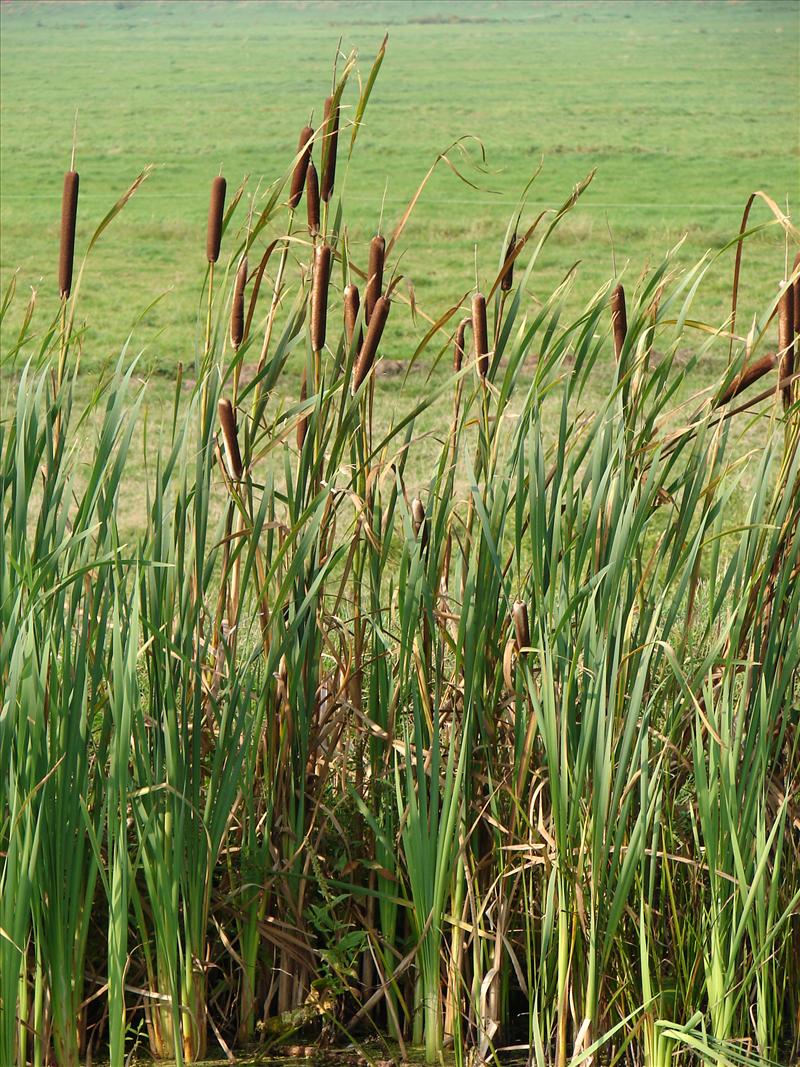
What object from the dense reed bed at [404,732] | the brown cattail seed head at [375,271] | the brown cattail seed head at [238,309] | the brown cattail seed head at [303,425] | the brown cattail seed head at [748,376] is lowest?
the dense reed bed at [404,732]

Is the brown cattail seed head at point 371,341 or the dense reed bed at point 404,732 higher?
the brown cattail seed head at point 371,341

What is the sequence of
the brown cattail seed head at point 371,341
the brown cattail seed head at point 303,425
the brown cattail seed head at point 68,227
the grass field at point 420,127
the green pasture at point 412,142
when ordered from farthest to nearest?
the grass field at point 420,127 < the green pasture at point 412,142 < the brown cattail seed head at point 303,425 < the brown cattail seed head at point 68,227 < the brown cattail seed head at point 371,341

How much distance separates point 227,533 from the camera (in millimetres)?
1418

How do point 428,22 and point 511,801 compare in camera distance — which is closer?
point 511,801

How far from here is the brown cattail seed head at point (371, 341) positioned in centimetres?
125

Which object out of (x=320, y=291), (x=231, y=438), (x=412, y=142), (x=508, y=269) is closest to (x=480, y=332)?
(x=508, y=269)

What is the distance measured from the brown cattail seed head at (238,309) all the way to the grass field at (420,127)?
Result: 0.08 m

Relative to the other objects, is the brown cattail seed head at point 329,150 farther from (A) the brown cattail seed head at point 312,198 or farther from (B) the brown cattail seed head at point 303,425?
(B) the brown cattail seed head at point 303,425

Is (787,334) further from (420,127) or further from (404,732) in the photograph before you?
(420,127)

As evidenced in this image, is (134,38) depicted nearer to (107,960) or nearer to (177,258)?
(177,258)

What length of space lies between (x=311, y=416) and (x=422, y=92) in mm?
27432

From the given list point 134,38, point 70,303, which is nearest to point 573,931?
point 70,303

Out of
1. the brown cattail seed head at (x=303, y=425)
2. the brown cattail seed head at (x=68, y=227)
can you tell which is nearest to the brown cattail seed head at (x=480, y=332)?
the brown cattail seed head at (x=303, y=425)

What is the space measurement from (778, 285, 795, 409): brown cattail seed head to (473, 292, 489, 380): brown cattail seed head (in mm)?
327
